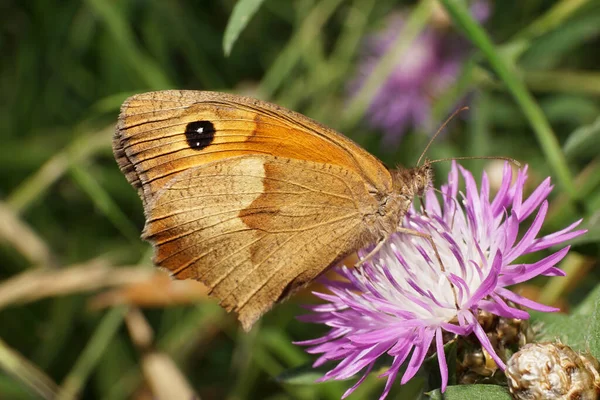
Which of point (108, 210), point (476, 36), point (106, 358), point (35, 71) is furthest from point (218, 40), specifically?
point (476, 36)

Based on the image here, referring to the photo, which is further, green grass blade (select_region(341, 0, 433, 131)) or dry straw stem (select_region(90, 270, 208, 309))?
green grass blade (select_region(341, 0, 433, 131))

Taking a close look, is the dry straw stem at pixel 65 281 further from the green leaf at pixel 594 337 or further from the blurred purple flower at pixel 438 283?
the green leaf at pixel 594 337

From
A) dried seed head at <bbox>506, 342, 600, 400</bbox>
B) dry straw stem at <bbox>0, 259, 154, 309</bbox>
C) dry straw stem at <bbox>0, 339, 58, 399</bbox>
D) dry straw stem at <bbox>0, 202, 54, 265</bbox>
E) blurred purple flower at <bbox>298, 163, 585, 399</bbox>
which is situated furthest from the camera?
dry straw stem at <bbox>0, 202, 54, 265</bbox>

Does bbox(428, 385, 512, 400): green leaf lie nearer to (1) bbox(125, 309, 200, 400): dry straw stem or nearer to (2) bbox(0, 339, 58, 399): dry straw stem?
(1) bbox(125, 309, 200, 400): dry straw stem

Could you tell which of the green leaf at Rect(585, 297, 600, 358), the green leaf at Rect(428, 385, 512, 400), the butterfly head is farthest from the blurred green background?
the green leaf at Rect(428, 385, 512, 400)

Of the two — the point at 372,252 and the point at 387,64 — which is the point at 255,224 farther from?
the point at 387,64

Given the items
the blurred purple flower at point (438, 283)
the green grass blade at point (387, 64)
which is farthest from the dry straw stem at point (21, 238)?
the blurred purple flower at point (438, 283)

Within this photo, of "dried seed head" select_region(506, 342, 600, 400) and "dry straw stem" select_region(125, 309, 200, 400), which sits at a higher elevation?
"dry straw stem" select_region(125, 309, 200, 400)
